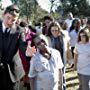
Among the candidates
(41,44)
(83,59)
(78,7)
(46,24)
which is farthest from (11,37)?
(78,7)

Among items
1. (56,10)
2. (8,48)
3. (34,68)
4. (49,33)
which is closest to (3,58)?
(8,48)

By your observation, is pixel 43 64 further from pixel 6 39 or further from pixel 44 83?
pixel 6 39

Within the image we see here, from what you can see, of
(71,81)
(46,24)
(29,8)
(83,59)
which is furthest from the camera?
(29,8)

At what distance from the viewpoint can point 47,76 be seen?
208 inches

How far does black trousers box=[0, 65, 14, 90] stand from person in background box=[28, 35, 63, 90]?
1.21 ft

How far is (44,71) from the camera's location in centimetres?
530

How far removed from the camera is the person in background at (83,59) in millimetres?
7289

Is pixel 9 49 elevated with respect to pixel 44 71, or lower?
elevated

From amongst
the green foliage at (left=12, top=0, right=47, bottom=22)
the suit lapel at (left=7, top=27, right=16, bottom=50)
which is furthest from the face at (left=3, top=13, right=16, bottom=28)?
the green foliage at (left=12, top=0, right=47, bottom=22)

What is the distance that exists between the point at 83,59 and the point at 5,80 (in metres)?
2.62

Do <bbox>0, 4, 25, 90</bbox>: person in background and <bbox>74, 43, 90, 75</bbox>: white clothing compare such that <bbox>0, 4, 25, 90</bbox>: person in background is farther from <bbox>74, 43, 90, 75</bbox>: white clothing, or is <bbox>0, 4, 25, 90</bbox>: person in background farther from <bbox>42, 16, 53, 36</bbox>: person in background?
<bbox>42, 16, 53, 36</bbox>: person in background

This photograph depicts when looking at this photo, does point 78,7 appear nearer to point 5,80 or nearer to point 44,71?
point 44,71

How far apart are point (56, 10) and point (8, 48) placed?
60.2 meters

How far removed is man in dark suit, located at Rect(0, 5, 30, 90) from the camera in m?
4.96
